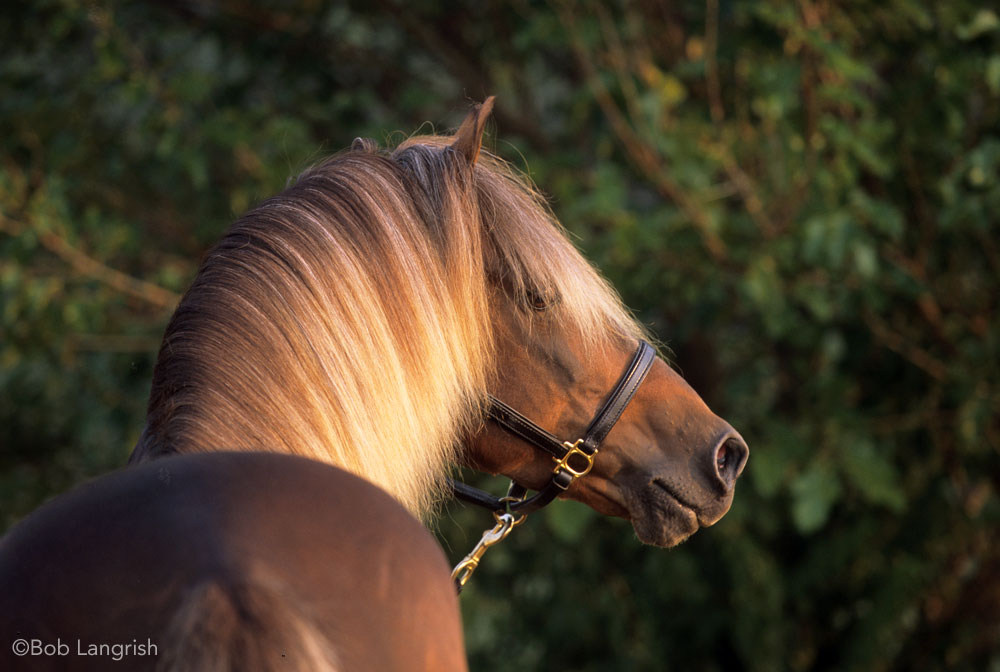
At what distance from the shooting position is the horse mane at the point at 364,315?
1.24 metres

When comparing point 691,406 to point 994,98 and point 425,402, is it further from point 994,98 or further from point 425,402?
point 994,98

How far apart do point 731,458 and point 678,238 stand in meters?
1.68

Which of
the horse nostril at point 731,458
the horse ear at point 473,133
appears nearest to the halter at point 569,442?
the horse nostril at point 731,458

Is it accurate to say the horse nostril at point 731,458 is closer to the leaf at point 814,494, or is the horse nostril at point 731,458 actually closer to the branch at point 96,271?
the leaf at point 814,494

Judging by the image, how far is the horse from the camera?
1.26 meters

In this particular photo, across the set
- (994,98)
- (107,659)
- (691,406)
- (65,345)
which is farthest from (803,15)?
(107,659)

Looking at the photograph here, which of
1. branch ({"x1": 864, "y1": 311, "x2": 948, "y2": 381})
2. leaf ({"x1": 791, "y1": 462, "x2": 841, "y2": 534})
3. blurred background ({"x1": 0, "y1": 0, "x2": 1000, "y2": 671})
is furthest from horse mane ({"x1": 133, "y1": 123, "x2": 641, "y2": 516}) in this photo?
branch ({"x1": 864, "y1": 311, "x2": 948, "y2": 381})

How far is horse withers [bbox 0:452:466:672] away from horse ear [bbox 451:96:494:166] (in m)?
0.75

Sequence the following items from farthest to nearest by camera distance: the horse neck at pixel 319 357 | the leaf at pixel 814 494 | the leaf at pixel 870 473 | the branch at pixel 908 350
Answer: the branch at pixel 908 350 → the leaf at pixel 870 473 → the leaf at pixel 814 494 → the horse neck at pixel 319 357

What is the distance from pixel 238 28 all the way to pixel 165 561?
12.9 ft

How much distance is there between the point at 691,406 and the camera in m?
1.76

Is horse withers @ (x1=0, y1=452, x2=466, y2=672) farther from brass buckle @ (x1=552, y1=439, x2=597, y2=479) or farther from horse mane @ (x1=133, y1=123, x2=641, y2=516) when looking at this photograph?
brass buckle @ (x1=552, y1=439, x2=597, y2=479)

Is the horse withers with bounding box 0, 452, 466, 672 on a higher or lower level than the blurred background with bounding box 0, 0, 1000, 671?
higher

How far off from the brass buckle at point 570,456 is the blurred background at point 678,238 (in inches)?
44.5
